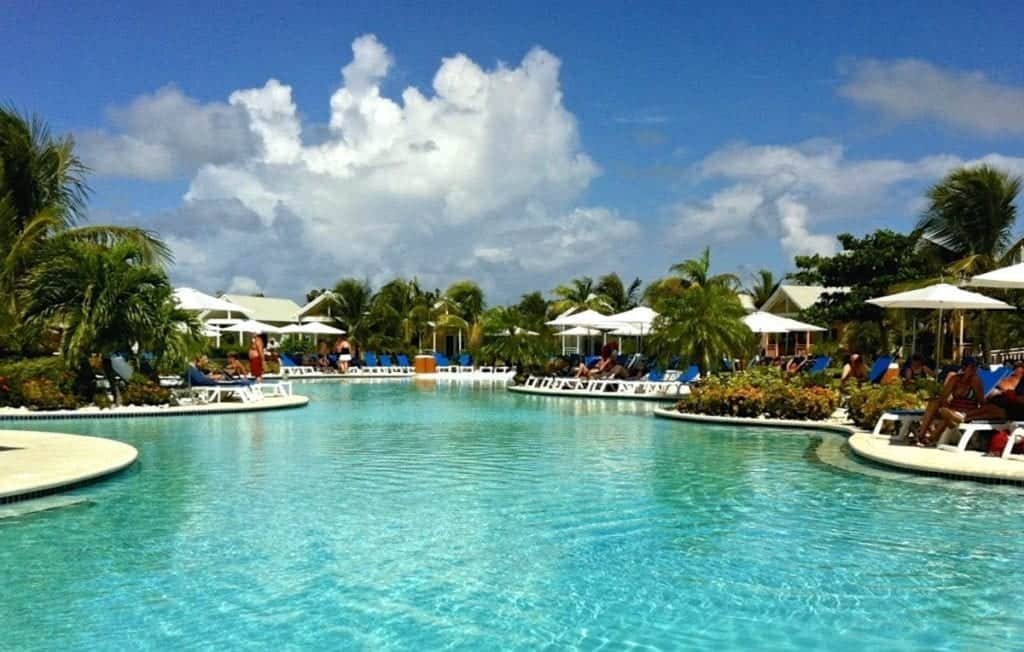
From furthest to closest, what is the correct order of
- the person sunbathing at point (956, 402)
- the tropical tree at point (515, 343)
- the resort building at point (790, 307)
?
the resort building at point (790, 307) → the tropical tree at point (515, 343) → the person sunbathing at point (956, 402)

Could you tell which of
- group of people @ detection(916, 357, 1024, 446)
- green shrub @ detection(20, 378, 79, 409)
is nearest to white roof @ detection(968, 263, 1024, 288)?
group of people @ detection(916, 357, 1024, 446)

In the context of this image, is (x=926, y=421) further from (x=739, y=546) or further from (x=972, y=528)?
(x=739, y=546)

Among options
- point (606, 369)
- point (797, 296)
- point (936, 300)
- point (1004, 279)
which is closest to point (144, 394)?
point (606, 369)

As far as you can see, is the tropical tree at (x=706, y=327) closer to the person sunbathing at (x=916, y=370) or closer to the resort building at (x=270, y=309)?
the person sunbathing at (x=916, y=370)

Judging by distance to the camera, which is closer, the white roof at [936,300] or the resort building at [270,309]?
the white roof at [936,300]

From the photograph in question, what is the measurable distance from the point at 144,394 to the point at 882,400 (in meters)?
13.7

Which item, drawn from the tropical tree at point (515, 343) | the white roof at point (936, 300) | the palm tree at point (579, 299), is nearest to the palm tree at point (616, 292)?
the palm tree at point (579, 299)

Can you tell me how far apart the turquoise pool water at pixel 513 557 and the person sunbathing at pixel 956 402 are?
4.97 ft

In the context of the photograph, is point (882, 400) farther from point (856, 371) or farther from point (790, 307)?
point (790, 307)

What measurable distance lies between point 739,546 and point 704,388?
10.5 metres

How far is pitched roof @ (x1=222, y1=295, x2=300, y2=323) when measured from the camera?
175 feet

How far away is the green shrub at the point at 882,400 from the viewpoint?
1367 cm

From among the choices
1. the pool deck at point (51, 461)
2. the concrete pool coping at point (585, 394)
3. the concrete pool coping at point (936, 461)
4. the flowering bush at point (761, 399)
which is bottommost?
the pool deck at point (51, 461)

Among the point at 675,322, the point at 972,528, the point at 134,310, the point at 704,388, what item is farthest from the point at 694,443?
the point at 134,310
